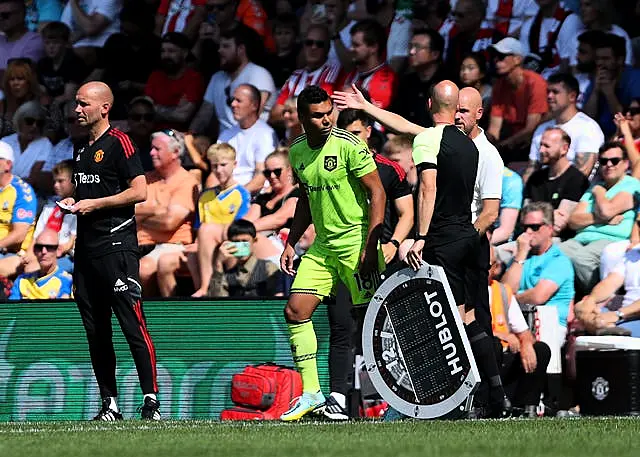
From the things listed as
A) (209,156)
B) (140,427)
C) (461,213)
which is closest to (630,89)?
(209,156)

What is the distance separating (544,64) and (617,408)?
5406 mm

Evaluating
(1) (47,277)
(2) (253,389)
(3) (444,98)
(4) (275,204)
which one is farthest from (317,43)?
(3) (444,98)

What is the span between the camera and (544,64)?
49.7ft

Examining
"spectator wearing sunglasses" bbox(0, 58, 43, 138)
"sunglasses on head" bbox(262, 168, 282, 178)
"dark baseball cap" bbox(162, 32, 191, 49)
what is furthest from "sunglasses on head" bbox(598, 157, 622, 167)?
"spectator wearing sunglasses" bbox(0, 58, 43, 138)

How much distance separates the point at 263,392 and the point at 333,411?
4.02ft

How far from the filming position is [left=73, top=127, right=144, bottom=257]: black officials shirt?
33.7ft

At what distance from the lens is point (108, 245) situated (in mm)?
10234

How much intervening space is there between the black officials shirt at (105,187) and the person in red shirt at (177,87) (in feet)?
22.2

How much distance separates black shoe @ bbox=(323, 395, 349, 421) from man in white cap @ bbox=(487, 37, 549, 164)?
5220mm

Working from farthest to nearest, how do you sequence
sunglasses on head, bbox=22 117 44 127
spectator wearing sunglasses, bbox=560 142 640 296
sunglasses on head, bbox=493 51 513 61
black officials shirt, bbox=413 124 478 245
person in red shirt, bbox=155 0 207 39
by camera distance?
1. person in red shirt, bbox=155 0 207 39
2. sunglasses on head, bbox=22 117 44 127
3. sunglasses on head, bbox=493 51 513 61
4. spectator wearing sunglasses, bbox=560 142 640 296
5. black officials shirt, bbox=413 124 478 245

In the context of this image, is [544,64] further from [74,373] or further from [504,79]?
[74,373]

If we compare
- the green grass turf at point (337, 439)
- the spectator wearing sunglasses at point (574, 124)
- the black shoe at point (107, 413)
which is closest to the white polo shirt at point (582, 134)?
the spectator wearing sunglasses at point (574, 124)

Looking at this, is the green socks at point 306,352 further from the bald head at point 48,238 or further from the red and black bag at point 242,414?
the bald head at point 48,238

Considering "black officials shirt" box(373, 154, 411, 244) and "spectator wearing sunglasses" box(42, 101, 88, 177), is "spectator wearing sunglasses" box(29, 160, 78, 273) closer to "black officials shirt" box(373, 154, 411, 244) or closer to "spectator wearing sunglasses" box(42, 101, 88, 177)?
"spectator wearing sunglasses" box(42, 101, 88, 177)
